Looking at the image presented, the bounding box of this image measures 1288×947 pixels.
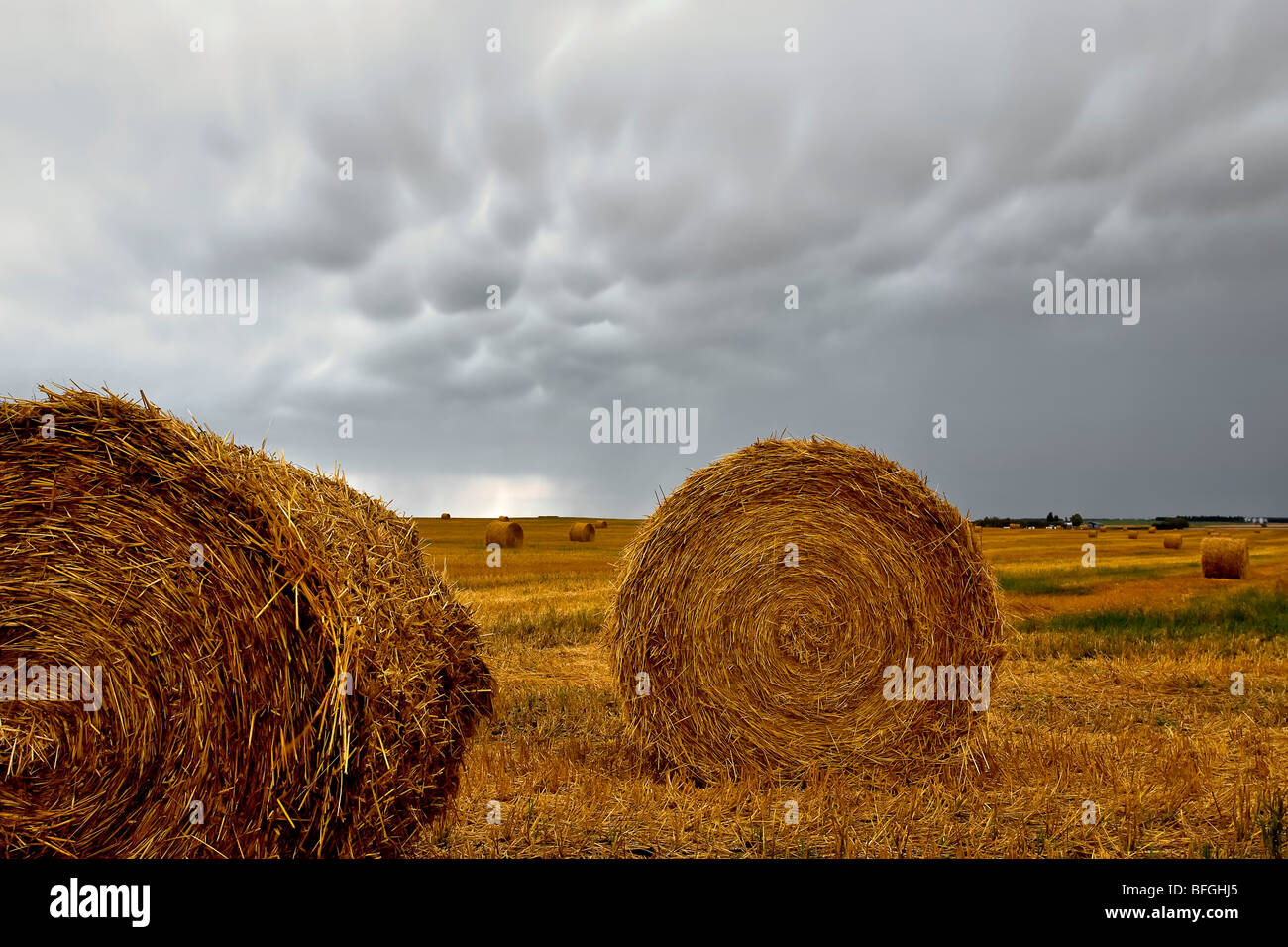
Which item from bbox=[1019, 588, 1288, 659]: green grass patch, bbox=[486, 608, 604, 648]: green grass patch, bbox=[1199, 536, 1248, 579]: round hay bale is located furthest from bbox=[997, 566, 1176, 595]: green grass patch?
bbox=[486, 608, 604, 648]: green grass patch

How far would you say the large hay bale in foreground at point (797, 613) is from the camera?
5.94 metres

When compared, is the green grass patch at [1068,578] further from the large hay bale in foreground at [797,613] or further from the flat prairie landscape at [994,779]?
the large hay bale in foreground at [797,613]

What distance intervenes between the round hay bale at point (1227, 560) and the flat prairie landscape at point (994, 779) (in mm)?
8432

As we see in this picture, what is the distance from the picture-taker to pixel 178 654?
378cm

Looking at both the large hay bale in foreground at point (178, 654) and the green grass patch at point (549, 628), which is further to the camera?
the green grass patch at point (549, 628)

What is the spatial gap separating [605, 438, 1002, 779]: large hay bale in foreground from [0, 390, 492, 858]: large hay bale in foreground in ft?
8.48

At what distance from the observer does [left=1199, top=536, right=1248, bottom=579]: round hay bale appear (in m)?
18.8

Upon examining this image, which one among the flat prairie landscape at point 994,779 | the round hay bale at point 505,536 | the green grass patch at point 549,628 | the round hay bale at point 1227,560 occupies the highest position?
the round hay bale at point 505,536

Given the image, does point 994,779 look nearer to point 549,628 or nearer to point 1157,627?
point 549,628

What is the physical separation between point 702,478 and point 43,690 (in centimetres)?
434

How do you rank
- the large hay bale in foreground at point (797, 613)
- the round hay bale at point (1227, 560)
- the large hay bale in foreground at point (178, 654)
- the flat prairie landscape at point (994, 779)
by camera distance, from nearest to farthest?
the large hay bale in foreground at point (178, 654) → the flat prairie landscape at point (994, 779) → the large hay bale in foreground at point (797, 613) → the round hay bale at point (1227, 560)

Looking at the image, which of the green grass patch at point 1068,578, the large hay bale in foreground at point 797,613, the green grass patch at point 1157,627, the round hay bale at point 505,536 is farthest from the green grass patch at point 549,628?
the round hay bale at point 505,536

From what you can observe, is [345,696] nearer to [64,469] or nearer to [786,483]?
[64,469]
